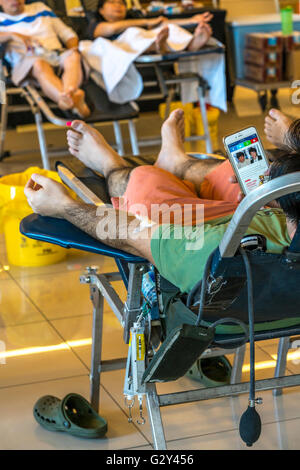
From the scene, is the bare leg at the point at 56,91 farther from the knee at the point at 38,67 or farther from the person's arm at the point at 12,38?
the person's arm at the point at 12,38

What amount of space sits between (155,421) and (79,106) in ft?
9.12

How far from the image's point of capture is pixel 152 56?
4.17 meters

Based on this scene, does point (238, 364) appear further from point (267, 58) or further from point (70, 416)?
point (267, 58)

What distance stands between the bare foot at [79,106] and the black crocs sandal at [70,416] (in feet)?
7.52

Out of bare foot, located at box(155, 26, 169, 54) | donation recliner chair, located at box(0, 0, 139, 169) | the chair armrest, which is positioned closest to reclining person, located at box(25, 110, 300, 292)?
the chair armrest

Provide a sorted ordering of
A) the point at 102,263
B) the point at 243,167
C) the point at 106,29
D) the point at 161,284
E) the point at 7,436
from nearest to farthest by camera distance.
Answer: the point at 161,284 → the point at 243,167 → the point at 7,436 → the point at 102,263 → the point at 106,29

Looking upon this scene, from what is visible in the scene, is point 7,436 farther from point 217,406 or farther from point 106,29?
point 106,29

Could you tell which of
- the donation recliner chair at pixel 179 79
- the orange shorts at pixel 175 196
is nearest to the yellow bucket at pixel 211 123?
the donation recliner chair at pixel 179 79

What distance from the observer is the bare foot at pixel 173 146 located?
235cm

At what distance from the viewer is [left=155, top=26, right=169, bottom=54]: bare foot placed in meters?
4.12

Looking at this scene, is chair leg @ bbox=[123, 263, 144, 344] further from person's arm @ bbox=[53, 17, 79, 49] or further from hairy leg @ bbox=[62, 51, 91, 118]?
person's arm @ bbox=[53, 17, 79, 49]

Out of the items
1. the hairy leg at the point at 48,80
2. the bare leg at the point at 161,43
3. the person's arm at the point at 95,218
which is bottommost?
the person's arm at the point at 95,218
